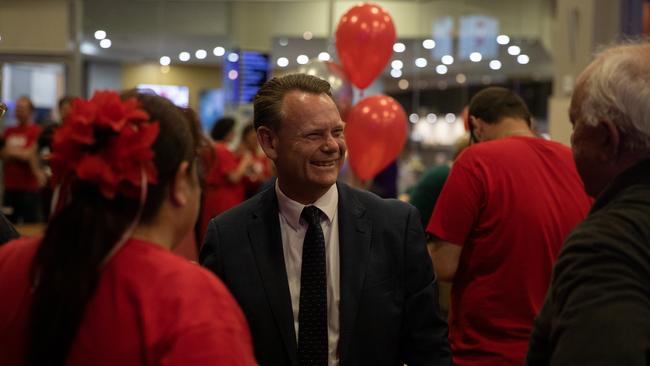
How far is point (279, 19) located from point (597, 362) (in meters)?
11.5

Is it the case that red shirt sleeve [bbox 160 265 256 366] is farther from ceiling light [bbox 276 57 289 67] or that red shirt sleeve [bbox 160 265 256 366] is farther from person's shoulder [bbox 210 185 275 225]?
ceiling light [bbox 276 57 289 67]

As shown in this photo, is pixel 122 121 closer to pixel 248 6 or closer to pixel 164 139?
pixel 164 139

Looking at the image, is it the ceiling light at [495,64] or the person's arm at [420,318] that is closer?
the person's arm at [420,318]

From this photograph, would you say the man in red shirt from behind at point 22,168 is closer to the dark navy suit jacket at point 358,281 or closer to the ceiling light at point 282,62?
the ceiling light at point 282,62

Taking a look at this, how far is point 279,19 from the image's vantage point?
12.5m

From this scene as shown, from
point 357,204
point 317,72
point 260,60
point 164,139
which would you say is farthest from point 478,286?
point 260,60

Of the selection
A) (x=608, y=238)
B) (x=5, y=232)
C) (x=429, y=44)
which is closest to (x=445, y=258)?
(x=5, y=232)

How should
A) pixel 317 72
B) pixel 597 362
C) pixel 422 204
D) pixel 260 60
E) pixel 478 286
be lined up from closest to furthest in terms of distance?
pixel 597 362 → pixel 478 286 → pixel 422 204 → pixel 317 72 → pixel 260 60

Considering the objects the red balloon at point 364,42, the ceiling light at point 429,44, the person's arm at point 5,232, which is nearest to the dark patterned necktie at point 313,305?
the person's arm at point 5,232

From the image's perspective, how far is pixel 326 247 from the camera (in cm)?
233

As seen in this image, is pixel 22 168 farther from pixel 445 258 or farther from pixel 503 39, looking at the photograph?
pixel 445 258

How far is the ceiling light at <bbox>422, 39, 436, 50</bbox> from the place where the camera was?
1270 cm

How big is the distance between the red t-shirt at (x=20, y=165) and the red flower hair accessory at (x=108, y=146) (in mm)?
8967

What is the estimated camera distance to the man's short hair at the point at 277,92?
7.93ft
